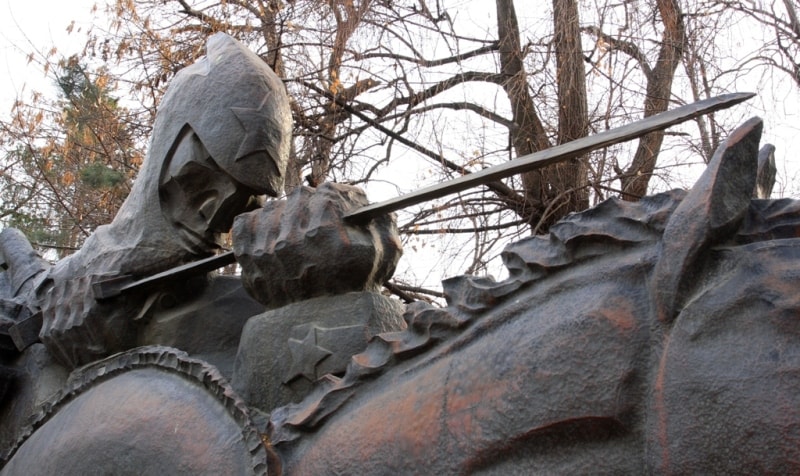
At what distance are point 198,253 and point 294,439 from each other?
87 centimetres

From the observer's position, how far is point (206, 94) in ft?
7.04

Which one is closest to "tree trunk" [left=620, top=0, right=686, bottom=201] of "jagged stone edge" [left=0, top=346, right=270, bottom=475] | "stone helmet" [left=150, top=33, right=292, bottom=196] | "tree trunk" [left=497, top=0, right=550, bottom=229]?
"tree trunk" [left=497, top=0, right=550, bottom=229]

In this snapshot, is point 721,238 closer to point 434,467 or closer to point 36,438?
point 434,467

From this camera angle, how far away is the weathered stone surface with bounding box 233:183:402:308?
68.0 inches

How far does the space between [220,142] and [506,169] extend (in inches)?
34.5


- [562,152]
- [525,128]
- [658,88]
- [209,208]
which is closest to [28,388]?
[209,208]

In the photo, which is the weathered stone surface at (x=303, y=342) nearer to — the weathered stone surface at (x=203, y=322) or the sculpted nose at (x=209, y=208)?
the weathered stone surface at (x=203, y=322)

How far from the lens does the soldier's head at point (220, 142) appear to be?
2074 millimetres

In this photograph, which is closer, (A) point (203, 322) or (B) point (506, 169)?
(B) point (506, 169)

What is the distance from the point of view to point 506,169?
146cm

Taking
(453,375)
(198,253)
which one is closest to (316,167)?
(198,253)

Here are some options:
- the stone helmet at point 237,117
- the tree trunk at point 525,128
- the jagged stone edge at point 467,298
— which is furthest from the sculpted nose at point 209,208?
the tree trunk at point 525,128

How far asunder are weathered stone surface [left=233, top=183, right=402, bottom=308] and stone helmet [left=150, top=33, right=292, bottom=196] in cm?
27

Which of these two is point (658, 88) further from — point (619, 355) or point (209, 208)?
point (619, 355)
